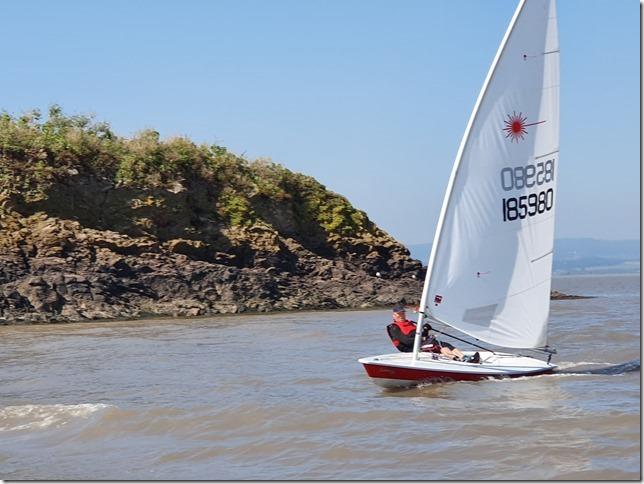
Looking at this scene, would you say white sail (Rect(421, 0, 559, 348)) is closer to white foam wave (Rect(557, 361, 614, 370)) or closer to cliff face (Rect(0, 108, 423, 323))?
white foam wave (Rect(557, 361, 614, 370))

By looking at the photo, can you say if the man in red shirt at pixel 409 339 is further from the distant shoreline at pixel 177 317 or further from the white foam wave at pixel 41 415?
the distant shoreline at pixel 177 317

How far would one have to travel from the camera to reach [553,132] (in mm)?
13484

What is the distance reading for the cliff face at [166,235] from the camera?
28.2 meters

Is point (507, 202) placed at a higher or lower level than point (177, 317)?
higher

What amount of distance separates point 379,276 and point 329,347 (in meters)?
15.0

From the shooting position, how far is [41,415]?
12.3m

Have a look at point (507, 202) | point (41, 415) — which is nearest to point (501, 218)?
point (507, 202)

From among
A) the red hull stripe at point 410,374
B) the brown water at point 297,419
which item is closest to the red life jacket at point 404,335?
the brown water at point 297,419

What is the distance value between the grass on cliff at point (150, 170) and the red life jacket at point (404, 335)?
19.5 m

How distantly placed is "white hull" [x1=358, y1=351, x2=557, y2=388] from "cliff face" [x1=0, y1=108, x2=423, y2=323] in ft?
51.0

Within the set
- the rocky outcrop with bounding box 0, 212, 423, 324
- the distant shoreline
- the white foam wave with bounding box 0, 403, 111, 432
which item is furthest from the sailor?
the rocky outcrop with bounding box 0, 212, 423, 324

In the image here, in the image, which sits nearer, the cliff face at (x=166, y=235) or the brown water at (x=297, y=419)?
the brown water at (x=297, y=419)

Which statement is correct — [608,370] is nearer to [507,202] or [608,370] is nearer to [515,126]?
[507,202]

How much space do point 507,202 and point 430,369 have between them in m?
2.60
